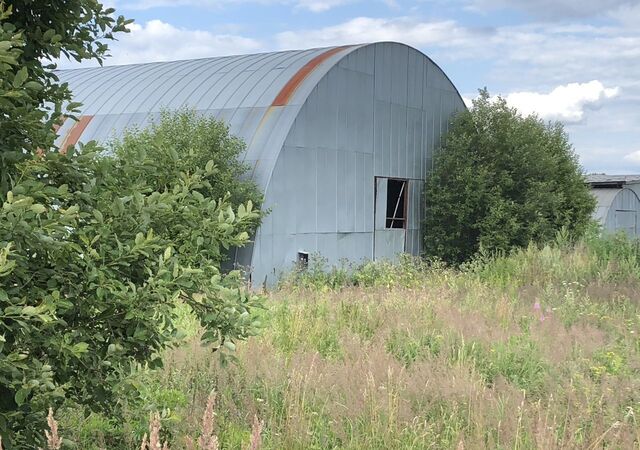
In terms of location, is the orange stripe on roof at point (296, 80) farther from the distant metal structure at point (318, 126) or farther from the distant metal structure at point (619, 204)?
the distant metal structure at point (619, 204)

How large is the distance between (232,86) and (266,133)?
9.27ft

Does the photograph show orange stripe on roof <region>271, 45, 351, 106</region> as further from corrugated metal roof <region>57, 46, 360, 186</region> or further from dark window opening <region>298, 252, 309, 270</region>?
dark window opening <region>298, 252, 309, 270</region>

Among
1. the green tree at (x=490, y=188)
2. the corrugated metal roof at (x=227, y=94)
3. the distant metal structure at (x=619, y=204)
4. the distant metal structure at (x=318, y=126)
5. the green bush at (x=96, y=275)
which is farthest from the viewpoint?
the distant metal structure at (x=619, y=204)

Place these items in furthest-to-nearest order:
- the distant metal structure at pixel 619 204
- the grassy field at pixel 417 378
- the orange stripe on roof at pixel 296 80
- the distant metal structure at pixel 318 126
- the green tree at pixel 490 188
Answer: the distant metal structure at pixel 619 204
the green tree at pixel 490 188
the orange stripe on roof at pixel 296 80
the distant metal structure at pixel 318 126
the grassy field at pixel 417 378

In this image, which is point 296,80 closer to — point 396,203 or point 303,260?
point 303,260

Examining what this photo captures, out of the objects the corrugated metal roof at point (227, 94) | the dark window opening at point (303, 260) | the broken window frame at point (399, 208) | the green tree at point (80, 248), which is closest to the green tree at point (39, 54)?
the green tree at point (80, 248)

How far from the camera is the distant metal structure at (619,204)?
29.8 meters

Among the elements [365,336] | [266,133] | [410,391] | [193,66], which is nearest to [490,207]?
[266,133]

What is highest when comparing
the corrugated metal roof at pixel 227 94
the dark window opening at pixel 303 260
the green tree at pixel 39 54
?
the corrugated metal roof at pixel 227 94

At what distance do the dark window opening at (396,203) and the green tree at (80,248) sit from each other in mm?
15723

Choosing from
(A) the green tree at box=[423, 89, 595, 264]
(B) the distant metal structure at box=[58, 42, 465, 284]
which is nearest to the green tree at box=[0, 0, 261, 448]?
(B) the distant metal structure at box=[58, 42, 465, 284]

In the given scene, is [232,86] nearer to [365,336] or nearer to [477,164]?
[477,164]

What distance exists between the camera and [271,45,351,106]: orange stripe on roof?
52.1 ft

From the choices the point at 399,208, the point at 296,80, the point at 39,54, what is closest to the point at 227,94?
the point at 296,80
